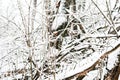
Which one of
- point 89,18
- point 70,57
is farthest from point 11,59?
point 89,18

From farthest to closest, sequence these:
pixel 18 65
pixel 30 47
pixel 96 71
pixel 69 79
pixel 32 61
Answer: pixel 18 65
pixel 32 61
pixel 30 47
pixel 96 71
pixel 69 79

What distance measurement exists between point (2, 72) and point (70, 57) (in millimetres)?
1192

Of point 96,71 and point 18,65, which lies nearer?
point 96,71

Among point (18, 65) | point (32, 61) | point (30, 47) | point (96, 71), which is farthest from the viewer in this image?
point (18, 65)

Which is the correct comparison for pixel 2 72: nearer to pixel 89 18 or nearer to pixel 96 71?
pixel 89 18

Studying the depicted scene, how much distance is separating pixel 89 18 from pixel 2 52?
129cm

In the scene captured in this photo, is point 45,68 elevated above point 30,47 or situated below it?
below

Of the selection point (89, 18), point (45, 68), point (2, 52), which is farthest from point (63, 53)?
point (2, 52)

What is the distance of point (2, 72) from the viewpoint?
14.9ft

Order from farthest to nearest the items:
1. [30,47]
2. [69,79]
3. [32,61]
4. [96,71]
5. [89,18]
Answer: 1. [89,18]
2. [32,61]
3. [30,47]
4. [96,71]
5. [69,79]

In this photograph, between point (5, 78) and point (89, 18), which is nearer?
point (89, 18)

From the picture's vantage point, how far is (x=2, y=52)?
4.50 metres

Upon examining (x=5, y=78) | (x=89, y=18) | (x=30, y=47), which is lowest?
(x=5, y=78)

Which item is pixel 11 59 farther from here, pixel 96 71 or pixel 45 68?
pixel 96 71
